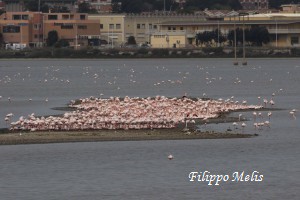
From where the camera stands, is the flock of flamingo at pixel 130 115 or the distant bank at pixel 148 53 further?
the distant bank at pixel 148 53

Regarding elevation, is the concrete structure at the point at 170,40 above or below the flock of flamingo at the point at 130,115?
above

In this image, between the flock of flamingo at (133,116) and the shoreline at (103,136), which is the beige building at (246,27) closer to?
the flock of flamingo at (133,116)

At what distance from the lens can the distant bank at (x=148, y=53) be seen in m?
180

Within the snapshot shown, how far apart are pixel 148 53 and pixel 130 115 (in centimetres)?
13759

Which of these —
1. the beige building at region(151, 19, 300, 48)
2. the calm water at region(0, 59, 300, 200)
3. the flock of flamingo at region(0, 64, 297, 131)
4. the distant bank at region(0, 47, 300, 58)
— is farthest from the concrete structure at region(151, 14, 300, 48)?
the calm water at region(0, 59, 300, 200)

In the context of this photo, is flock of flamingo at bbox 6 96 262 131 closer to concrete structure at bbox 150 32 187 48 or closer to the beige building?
the beige building

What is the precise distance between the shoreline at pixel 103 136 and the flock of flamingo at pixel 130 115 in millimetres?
737

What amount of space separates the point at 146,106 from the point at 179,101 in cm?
489

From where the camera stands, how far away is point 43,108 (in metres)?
66.4

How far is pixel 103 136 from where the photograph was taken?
4725 cm

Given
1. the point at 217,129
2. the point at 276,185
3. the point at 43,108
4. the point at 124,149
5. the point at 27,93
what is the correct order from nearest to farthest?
the point at 276,185, the point at 124,149, the point at 217,129, the point at 43,108, the point at 27,93

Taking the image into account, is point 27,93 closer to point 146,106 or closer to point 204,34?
point 146,106

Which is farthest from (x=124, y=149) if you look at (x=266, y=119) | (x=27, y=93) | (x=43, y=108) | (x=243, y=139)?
(x=27, y=93)

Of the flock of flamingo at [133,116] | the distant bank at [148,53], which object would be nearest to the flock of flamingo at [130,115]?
the flock of flamingo at [133,116]
